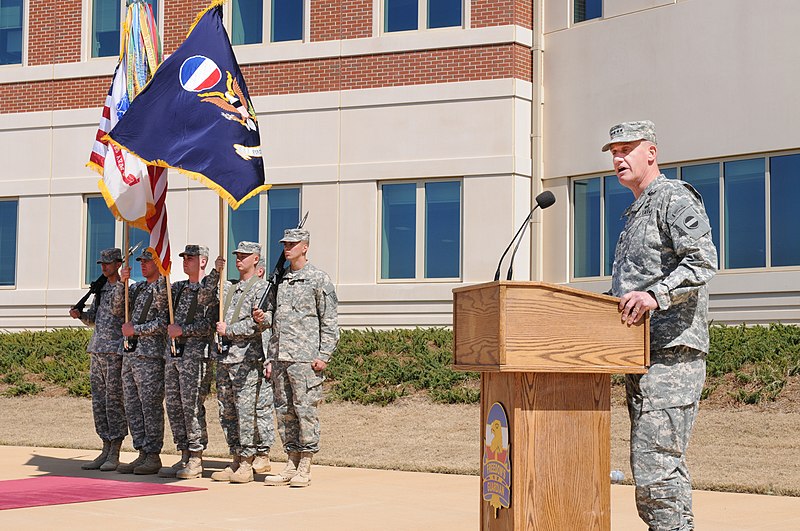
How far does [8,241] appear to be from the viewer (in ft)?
80.5

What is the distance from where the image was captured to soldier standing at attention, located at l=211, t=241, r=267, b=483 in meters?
11.4

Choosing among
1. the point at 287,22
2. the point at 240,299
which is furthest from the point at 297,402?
the point at 287,22

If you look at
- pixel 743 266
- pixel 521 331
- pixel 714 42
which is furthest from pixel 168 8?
pixel 521 331

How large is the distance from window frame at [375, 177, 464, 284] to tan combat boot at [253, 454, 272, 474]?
956 cm

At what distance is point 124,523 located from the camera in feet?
29.1

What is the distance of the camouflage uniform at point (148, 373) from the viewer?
12.3 metres

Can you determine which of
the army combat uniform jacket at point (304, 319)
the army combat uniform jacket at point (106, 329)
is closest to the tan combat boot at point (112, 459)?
the army combat uniform jacket at point (106, 329)

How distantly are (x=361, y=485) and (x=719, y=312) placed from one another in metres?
9.26

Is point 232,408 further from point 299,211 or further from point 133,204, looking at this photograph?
point 299,211

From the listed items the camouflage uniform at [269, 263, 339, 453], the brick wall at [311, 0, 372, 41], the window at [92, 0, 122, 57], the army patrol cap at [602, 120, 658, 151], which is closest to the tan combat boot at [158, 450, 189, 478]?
the camouflage uniform at [269, 263, 339, 453]

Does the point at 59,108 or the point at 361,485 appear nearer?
the point at 361,485

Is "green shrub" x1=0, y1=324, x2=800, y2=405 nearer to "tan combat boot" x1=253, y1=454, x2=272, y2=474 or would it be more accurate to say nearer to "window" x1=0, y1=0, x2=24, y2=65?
"tan combat boot" x1=253, y1=454, x2=272, y2=474

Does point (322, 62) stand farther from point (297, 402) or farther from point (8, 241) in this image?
point (297, 402)

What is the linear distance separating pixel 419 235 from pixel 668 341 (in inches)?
610
